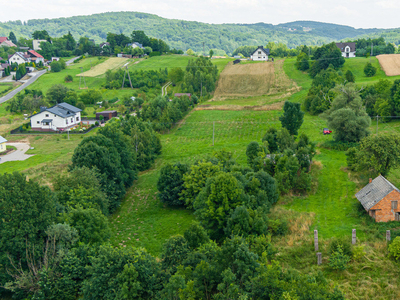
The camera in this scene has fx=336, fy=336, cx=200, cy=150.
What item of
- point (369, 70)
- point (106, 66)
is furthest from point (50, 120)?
point (369, 70)

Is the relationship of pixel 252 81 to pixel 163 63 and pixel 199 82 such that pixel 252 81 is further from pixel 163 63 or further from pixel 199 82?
pixel 163 63

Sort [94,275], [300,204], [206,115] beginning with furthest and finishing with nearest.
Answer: [206,115] → [300,204] → [94,275]

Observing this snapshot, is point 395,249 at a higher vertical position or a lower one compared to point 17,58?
lower

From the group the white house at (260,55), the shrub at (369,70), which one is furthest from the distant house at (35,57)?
the shrub at (369,70)

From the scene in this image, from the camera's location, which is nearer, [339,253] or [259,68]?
[339,253]

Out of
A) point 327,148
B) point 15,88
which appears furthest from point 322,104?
point 15,88

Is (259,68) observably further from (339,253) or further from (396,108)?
(339,253)
